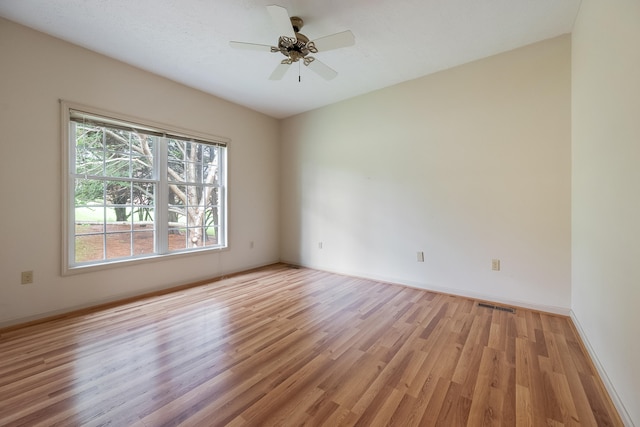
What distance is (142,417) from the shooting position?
4.38 ft

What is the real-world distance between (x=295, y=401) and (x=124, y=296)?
104 inches

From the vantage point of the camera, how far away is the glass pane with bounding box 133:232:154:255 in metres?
3.19

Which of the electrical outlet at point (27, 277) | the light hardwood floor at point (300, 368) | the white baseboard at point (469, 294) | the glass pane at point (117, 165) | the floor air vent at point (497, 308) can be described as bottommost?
the light hardwood floor at point (300, 368)

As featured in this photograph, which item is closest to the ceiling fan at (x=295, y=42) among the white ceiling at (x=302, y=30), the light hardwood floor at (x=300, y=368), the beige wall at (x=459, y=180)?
the white ceiling at (x=302, y=30)

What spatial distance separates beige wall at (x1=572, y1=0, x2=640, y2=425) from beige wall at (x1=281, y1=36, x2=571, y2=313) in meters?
0.33

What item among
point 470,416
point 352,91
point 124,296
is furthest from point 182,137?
point 470,416

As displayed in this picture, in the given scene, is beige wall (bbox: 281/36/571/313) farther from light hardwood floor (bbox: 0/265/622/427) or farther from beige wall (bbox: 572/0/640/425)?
light hardwood floor (bbox: 0/265/622/427)

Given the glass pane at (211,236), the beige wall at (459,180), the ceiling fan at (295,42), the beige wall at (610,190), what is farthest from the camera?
the glass pane at (211,236)

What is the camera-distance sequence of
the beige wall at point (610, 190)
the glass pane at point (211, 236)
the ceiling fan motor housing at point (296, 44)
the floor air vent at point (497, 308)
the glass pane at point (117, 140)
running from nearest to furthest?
the beige wall at point (610, 190), the ceiling fan motor housing at point (296, 44), the floor air vent at point (497, 308), the glass pane at point (117, 140), the glass pane at point (211, 236)

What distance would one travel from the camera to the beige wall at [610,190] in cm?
124

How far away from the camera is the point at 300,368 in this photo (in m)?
1.74

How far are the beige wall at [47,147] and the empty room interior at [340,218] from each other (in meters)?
0.02

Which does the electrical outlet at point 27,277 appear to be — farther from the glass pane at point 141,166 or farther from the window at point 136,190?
the glass pane at point 141,166

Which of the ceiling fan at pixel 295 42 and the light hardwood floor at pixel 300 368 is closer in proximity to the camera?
the light hardwood floor at pixel 300 368
